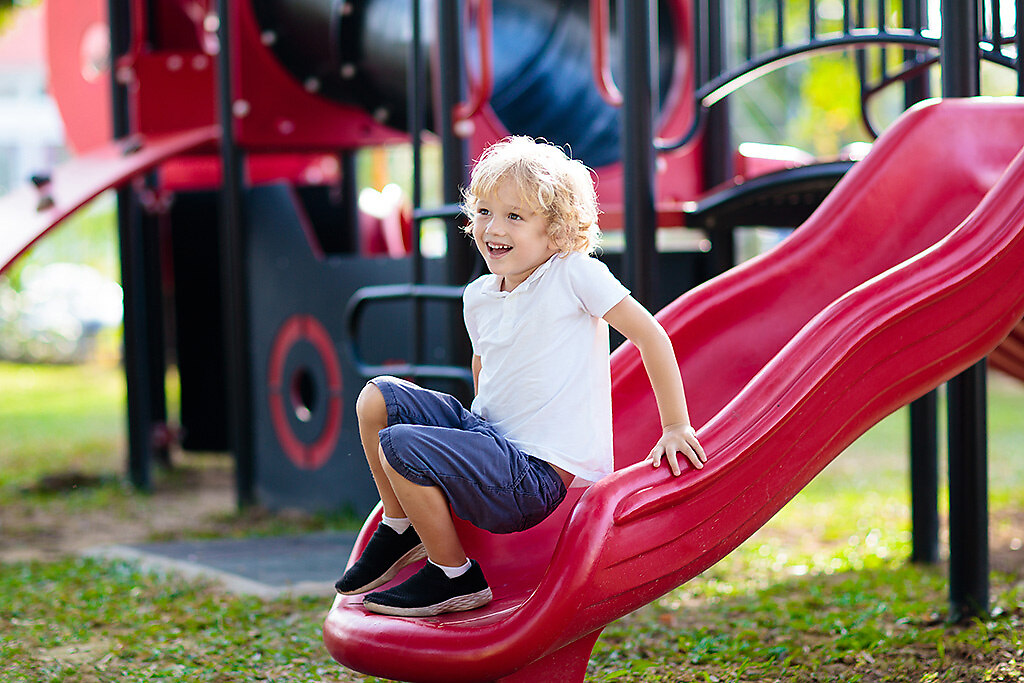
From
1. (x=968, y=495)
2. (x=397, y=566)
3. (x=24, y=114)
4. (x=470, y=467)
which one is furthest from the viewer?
(x=24, y=114)

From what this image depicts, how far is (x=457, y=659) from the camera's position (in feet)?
7.13

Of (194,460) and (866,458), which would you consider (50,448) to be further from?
(866,458)

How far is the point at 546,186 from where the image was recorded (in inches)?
92.3

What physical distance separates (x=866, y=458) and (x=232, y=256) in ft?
14.3

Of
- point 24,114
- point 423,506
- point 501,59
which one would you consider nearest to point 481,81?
point 501,59

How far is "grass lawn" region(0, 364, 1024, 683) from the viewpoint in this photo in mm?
2990

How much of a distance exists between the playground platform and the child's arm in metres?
1.86

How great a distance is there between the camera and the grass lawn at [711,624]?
118 inches

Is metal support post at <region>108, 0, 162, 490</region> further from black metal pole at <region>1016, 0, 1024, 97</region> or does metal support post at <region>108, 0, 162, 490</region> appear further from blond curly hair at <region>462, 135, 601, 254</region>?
black metal pole at <region>1016, 0, 1024, 97</region>

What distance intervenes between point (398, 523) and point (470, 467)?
28 centimetres

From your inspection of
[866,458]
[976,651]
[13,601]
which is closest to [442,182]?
[13,601]

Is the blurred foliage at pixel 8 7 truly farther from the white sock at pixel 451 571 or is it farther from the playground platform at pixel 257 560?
the white sock at pixel 451 571

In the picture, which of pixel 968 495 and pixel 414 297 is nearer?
pixel 968 495

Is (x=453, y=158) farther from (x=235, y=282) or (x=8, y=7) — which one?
(x=8, y=7)
